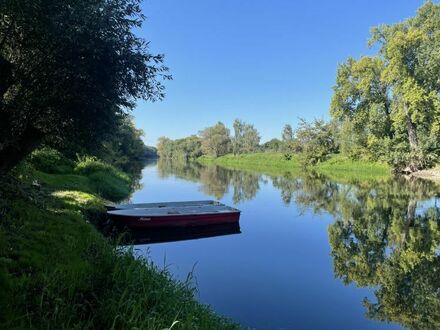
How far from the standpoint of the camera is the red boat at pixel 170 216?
15984 mm

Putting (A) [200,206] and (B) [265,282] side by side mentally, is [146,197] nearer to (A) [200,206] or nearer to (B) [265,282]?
(A) [200,206]

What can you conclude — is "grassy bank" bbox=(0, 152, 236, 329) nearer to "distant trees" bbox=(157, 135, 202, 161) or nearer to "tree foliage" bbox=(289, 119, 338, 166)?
"tree foliage" bbox=(289, 119, 338, 166)

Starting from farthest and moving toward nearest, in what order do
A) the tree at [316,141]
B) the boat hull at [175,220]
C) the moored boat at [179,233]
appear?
the tree at [316,141], the boat hull at [175,220], the moored boat at [179,233]

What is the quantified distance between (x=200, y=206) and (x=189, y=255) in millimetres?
6652

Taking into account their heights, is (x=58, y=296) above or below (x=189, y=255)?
above

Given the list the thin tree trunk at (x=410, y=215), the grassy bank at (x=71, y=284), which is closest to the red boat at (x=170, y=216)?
the grassy bank at (x=71, y=284)

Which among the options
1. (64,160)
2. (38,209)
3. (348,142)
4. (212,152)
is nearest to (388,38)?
(348,142)

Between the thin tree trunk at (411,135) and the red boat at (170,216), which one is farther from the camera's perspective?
the thin tree trunk at (411,135)

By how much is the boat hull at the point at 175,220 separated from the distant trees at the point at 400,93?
36.1m

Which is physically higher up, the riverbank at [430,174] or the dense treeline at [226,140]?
the dense treeline at [226,140]

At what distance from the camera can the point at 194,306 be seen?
22.7ft

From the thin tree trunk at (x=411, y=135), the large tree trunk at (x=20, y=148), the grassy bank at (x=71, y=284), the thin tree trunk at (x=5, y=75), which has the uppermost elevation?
the thin tree trunk at (x=411, y=135)

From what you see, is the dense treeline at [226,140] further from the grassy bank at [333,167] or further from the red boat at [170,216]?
the red boat at [170,216]

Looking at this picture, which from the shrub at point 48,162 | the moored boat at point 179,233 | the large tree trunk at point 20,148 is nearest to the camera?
the large tree trunk at point 20,148
